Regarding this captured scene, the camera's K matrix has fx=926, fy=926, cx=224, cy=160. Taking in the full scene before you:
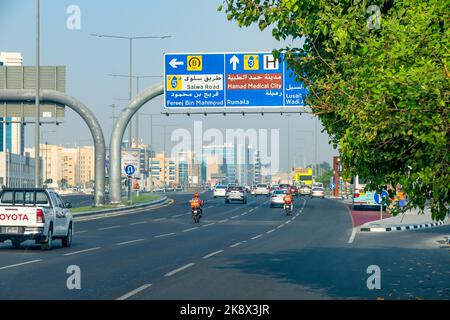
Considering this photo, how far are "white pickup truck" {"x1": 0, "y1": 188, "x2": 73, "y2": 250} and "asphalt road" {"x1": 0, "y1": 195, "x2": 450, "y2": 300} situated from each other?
0.42 metres

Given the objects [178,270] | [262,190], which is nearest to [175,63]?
[178,270]

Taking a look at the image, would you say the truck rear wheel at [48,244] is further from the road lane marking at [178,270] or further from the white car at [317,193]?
the white car at [317,193]

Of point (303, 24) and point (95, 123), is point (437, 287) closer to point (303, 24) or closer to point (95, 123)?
point (303, 24)

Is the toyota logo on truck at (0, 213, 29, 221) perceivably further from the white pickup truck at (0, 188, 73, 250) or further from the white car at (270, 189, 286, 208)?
the white car at (270, 189, 286, 208)

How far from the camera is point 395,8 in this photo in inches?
513

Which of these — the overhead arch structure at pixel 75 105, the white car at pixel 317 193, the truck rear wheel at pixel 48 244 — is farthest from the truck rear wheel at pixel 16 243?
the white car at pixel 317 193

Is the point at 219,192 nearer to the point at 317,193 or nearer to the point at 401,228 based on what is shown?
the point at 317,193

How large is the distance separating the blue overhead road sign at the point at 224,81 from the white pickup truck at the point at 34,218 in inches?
988

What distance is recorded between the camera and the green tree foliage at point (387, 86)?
1071 centimetres

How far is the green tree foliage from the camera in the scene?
10711 millimetres

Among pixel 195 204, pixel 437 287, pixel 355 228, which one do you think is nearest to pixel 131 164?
pixel 195 204

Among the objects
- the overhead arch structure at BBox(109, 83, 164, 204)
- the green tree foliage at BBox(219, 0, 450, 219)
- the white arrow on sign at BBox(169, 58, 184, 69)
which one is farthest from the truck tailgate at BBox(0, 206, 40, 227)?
the overhead arch structure at BBox(109, 83, 164, 204)

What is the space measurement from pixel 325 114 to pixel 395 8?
1829 mm

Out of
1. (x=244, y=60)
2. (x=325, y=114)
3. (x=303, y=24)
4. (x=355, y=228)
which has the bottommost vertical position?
(x=355, y=228)
